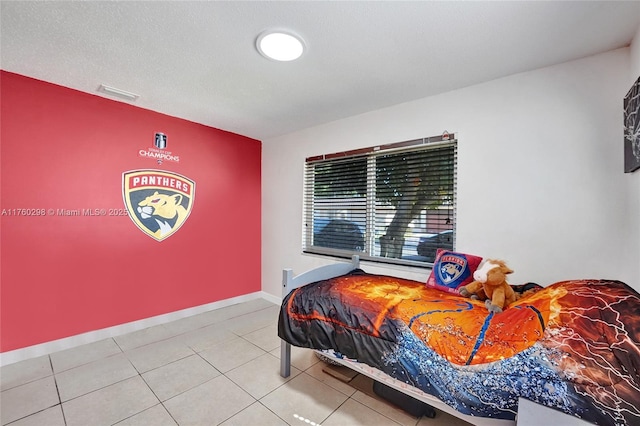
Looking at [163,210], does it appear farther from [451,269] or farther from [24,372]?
[451,269]

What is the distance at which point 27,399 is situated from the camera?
1766 millimetres

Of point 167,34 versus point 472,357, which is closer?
point 472,357

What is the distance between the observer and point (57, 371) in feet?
6.86

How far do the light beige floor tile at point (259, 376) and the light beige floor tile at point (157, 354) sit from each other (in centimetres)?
60

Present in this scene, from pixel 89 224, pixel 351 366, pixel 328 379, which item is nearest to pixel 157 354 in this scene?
pixel 89 224

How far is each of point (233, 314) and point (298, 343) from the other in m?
1.79

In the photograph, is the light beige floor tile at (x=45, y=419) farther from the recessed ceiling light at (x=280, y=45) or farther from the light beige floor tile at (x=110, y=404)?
the recessed ceiling light at (x=280, y=45)

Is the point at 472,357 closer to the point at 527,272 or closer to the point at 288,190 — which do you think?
Answer: the point at 527,272

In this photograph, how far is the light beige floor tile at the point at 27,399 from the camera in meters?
1.64

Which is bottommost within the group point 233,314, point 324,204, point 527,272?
point 233,314

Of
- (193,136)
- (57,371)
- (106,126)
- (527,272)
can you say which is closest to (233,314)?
(57,371)

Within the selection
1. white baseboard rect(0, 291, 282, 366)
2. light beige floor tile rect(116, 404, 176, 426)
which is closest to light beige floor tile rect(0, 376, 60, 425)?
white baseboard rect(0, 291, 282, 366)

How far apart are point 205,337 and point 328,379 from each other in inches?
55.8

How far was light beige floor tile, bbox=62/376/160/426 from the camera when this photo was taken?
5.28ft
